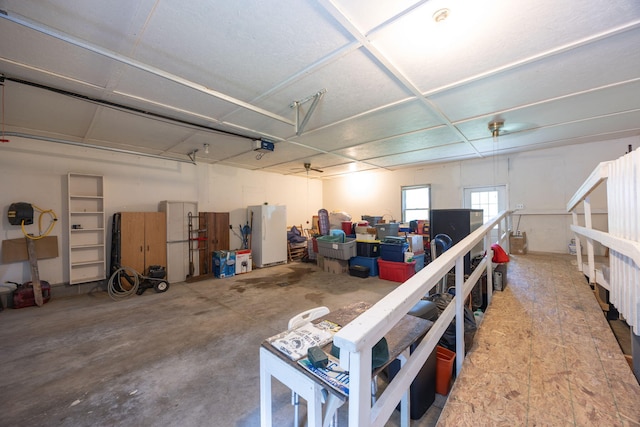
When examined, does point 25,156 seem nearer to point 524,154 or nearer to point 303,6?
point 303,6

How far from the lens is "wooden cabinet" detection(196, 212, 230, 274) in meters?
6.23

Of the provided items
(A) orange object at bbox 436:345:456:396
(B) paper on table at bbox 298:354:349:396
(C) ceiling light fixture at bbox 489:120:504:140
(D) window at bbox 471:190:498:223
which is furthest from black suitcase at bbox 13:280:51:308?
(D) window at bbox 471:190:498:223

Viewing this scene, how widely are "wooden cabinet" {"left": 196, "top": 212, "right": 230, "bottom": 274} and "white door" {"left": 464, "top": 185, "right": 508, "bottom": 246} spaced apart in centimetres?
681

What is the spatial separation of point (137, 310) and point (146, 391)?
2.35 metres

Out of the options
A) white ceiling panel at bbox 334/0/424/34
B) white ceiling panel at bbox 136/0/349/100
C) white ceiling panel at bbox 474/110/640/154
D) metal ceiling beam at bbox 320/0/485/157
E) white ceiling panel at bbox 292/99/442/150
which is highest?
white ceiling panel at bbox 136/0/349/100

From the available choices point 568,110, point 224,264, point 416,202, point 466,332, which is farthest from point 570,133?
point 224,264

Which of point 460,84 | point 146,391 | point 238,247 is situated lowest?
point 146,391

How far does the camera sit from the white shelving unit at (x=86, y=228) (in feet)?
15.4

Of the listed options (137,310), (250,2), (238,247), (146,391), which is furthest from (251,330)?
(238,247)

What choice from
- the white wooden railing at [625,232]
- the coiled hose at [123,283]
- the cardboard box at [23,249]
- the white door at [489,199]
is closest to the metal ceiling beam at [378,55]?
the white wooden railing at [625,232]

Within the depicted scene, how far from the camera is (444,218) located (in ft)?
10.8

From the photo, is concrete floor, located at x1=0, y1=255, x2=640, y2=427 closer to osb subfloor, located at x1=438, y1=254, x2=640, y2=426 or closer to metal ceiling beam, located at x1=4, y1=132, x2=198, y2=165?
osb subfloor, located at x1=438, y1=254, x2=640, y2=426

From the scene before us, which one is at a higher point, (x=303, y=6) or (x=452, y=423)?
(x=303, y=6)

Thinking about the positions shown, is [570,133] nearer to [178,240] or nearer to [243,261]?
[243,261]
